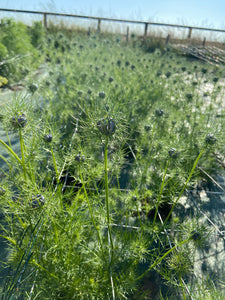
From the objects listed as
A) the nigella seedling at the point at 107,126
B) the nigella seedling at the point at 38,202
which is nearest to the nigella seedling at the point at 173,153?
the nigella seedling at the point at 107,126

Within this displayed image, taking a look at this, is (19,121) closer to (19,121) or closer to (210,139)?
(19,121)

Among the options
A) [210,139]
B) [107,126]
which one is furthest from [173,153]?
[107,126]

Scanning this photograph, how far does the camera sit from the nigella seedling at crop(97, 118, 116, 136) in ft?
2.66

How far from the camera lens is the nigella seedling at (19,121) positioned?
0.93 m

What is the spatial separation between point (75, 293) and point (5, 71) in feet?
16.1

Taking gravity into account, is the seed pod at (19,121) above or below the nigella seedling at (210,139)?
above

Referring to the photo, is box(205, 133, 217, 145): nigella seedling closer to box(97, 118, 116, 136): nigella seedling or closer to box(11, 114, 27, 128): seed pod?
box(97, 118, 116, 136): nigella seedling

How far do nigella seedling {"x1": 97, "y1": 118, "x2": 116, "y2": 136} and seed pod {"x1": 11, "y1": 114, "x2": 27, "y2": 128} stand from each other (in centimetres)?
32

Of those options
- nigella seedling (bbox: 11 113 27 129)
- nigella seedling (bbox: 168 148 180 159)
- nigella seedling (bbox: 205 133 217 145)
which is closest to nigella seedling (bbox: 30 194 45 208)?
nigella seedling (bbox: 11 113 27 129)

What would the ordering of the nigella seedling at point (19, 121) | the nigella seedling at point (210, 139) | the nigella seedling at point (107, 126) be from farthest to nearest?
the nigella seedling at point (210, 139), the nigella seedling at point (19, 121), the nigella seedling at point (107, 126)

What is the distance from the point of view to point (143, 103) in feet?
10.4

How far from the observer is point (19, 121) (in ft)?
3.04

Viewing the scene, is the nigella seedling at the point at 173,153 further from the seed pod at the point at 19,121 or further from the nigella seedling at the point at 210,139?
the seed pod at the point at 19,121

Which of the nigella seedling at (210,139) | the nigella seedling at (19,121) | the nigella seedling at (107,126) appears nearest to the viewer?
the nigella seedling at (107,126)
